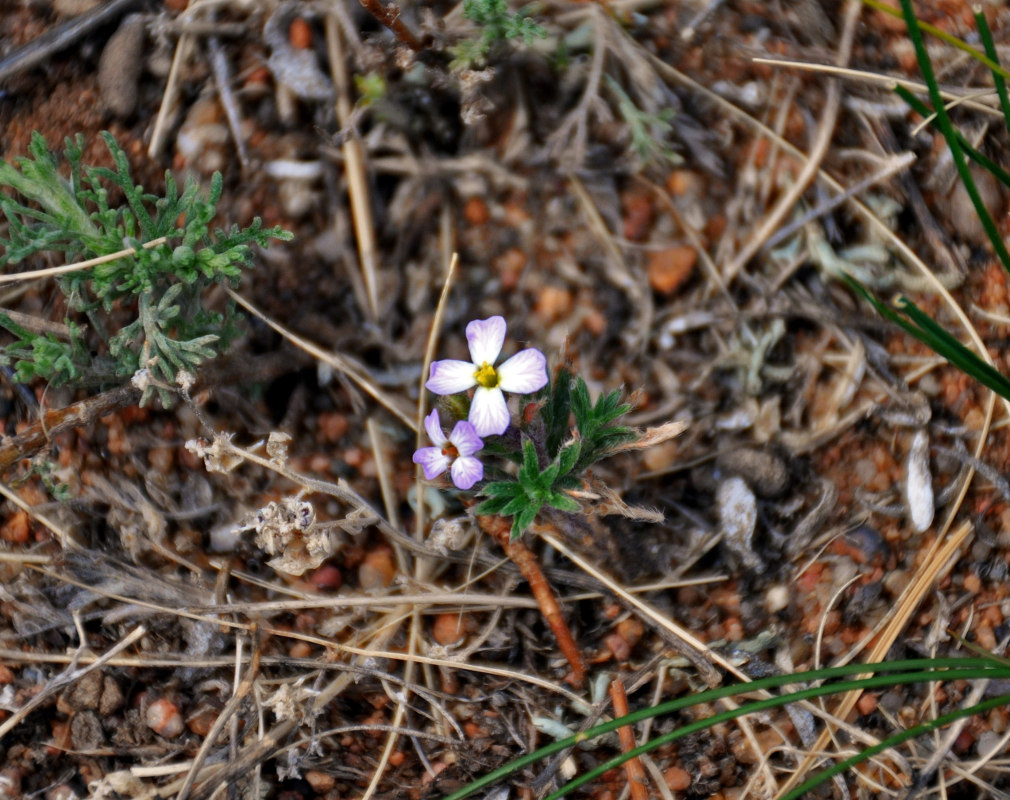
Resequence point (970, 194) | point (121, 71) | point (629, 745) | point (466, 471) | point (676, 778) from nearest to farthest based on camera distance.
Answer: point (466, 471)
point (970, 194)
point (629, 745)
point (676, 778)
point (121, 71)

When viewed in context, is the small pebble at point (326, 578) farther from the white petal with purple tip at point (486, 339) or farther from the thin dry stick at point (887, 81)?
the thin dry stick at point (887, 81)

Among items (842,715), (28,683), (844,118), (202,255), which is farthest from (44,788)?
(844,118)

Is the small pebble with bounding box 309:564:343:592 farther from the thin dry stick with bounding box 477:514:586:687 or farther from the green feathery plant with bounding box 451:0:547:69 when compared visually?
the green feathery plant with bounding box 451:0:547:69

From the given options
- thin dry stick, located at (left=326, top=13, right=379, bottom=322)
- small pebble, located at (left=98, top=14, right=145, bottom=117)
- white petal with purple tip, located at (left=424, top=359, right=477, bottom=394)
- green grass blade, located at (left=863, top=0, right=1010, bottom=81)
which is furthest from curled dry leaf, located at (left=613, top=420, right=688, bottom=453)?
small pebble, located at (left=98, top=14, right=145, bottom=117)

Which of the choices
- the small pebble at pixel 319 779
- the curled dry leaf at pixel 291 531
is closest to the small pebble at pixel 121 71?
the curled dry leaf at pixel 291 531

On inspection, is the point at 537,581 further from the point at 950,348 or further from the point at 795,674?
the point at 950,348

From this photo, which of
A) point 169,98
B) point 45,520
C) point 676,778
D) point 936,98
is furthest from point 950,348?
point 45,520
